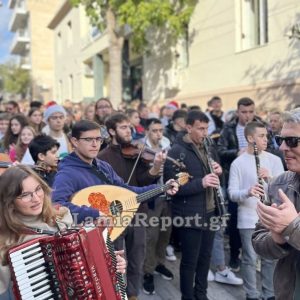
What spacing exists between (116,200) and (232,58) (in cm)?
821

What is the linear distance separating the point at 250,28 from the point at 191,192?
25.4 ft

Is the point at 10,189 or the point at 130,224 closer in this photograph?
the point at 10,189

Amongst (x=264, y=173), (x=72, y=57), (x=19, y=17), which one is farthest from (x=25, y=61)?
(x=264, y=173)

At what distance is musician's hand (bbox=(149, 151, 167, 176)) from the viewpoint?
4359 millimetres

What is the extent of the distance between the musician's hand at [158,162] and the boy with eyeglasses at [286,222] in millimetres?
1844

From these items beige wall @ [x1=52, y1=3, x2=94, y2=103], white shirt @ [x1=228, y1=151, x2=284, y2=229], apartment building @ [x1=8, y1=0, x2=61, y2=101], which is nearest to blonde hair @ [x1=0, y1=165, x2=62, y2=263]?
white shirt @ [x1=228, y1=151, x2=284, y2=229]

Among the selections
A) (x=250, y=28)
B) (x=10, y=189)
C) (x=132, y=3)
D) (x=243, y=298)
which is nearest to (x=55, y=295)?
(x=10, y=189)

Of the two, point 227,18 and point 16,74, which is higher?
point 16,74

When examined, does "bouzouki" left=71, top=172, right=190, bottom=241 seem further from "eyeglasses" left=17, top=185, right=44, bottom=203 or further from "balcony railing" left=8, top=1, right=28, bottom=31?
"balcony railing" left=8, top=1, right=28, bottom=31

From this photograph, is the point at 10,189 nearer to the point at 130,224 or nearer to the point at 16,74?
the point at 130,224

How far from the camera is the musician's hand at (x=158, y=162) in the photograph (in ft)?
14.3

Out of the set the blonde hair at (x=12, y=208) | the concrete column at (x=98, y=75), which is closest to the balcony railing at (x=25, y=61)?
the concrete column at (x=98, y=75)

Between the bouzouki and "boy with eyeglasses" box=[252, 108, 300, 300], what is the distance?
1.64 meters

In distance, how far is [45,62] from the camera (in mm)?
41594
